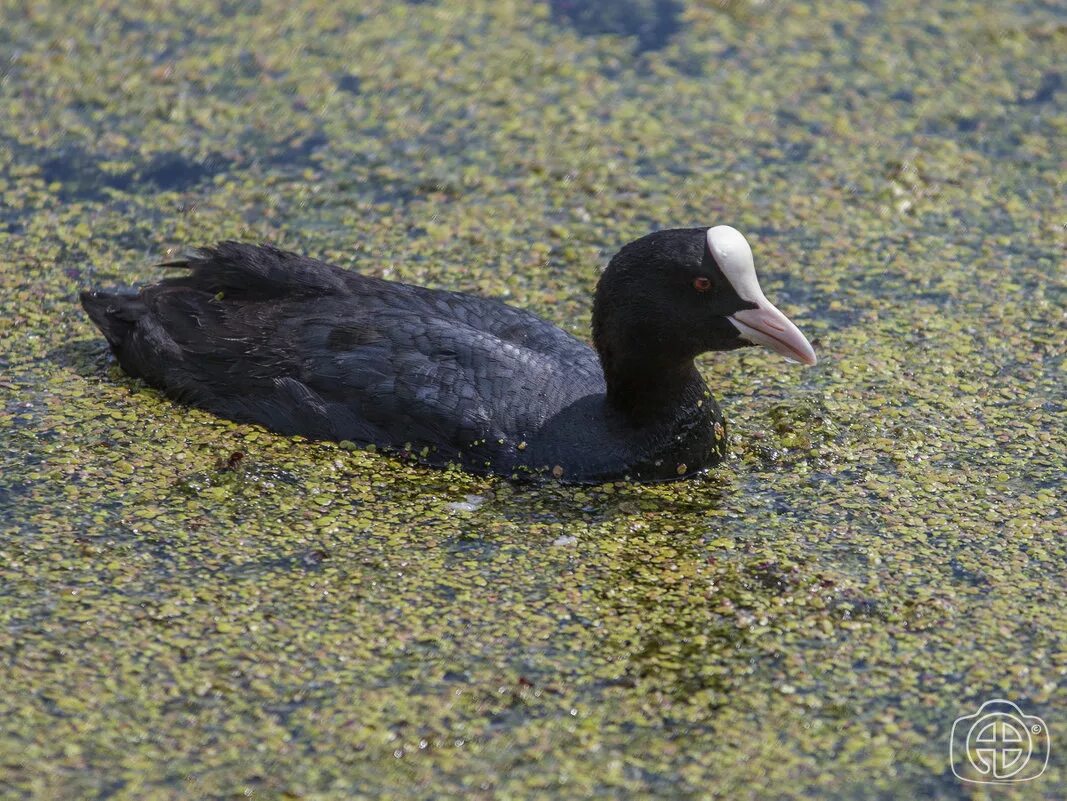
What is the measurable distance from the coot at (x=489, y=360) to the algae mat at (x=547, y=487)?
12 centimetres

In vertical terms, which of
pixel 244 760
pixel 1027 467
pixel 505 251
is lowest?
pixel 244 760

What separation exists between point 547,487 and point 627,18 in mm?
4121

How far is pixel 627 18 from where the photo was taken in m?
8.46

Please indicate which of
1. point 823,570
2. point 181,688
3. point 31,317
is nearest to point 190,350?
point 31,317

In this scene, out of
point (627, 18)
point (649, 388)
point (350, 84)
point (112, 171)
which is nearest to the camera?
point (649, 388)

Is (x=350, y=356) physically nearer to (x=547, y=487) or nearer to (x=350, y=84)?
(x=547, y=487)

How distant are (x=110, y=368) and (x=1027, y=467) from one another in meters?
3.31

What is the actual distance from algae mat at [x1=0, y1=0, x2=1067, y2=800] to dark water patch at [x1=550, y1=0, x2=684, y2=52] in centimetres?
2

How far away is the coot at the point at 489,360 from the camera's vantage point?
499cm

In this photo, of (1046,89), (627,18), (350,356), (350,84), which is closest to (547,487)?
(350,356)

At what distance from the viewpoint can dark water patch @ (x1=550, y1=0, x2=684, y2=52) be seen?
8336 mm

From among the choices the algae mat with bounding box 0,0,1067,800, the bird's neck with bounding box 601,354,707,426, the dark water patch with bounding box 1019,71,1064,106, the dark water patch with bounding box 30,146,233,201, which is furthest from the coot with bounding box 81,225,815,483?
the dark water patch with bounding box 1019,71,1064,106

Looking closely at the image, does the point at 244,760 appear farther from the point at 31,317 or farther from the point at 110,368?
the point at 31,317

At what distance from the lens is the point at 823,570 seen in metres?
4.73
